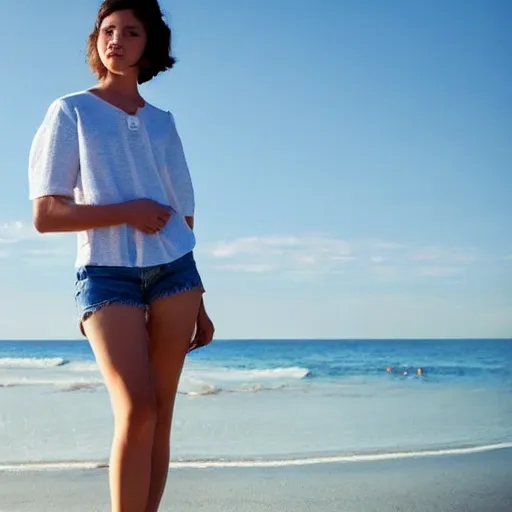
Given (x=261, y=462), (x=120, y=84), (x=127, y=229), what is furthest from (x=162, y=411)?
(x=261, y=462)

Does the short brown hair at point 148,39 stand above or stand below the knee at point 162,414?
above

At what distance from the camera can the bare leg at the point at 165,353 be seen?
2027 mm

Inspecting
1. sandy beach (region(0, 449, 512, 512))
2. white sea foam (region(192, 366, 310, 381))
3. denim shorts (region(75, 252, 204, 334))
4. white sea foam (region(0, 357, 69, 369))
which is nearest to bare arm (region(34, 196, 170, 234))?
denim shorts (region(75, 252, 204, 334))

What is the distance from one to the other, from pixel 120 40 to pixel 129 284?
62cm

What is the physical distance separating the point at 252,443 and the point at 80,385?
593 centimetres

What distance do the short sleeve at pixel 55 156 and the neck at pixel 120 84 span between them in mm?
154

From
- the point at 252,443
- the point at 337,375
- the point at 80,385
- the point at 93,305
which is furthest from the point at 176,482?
the point at 337,375

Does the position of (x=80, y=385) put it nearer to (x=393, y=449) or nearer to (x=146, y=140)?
(x=393, y=449)

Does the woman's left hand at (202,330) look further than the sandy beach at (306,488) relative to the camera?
No

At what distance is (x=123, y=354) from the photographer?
1.89 m

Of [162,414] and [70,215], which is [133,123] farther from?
[162,414]

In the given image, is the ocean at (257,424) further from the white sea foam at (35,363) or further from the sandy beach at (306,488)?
the white sea foam at (35,363)

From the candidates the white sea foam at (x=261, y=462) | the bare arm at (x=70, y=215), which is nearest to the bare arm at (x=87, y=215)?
the bare arm at (x=70, y=215)

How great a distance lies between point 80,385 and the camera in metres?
10.5
